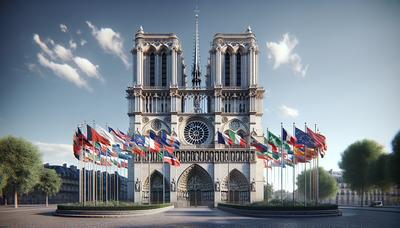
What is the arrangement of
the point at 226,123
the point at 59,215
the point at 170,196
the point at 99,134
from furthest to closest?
the point at 226,123 < the point at 170,196 < the point at 99,134 < the point at 59,215

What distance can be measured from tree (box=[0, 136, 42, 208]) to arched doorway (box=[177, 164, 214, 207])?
31.0 metres

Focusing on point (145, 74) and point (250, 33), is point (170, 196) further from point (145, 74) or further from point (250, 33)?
point (250, 33)

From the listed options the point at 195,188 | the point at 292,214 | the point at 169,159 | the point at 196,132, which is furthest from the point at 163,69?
the point at 292,214

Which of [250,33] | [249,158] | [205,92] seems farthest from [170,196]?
[250,33]

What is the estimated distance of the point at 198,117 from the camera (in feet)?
302

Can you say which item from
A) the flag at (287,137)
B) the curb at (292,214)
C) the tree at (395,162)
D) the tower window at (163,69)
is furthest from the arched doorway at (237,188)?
the curb at (292,214)

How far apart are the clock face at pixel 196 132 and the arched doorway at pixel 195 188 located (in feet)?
23.3

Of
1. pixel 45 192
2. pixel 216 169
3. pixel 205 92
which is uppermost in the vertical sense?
pixel 205 92

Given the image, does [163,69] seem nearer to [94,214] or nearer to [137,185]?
[137,185]

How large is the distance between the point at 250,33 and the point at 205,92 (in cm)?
1847

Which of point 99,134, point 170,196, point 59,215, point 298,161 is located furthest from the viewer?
point 170,196

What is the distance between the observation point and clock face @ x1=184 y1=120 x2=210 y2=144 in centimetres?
9194

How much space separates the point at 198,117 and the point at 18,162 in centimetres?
3988

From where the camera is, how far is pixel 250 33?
3740 inches
